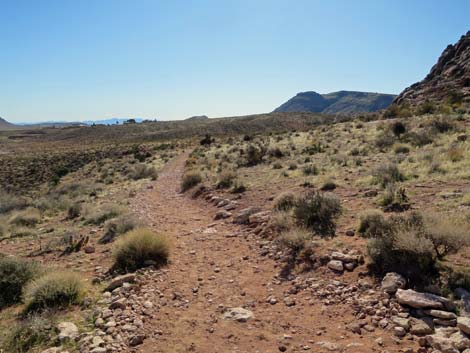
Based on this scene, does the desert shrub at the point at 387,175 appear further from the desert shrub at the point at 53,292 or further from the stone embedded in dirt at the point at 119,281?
the desert shrub at the point at 53,292

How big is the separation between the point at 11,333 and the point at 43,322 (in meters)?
0.40

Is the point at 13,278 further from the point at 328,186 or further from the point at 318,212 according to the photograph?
the point at 328,186

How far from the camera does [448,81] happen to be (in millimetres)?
40062

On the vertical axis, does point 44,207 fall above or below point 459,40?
below

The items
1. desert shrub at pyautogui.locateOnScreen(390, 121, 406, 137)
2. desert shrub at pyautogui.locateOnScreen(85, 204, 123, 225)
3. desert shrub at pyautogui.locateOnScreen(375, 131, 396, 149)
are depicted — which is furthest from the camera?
desert shrub at pyautogui.locateOnScreen(390, 121, 406, 137)

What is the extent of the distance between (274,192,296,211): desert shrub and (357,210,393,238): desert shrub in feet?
8.22

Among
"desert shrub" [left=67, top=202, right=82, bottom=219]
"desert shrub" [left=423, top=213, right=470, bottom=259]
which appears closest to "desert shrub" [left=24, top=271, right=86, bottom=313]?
"desert shrub" [left=423, top=213, right=470, bottom=259]

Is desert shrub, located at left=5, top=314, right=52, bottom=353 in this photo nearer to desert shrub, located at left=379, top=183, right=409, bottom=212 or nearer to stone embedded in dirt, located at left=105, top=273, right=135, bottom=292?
stone embedded in dirt, located at left=105, top=273, right=135, bottom=292

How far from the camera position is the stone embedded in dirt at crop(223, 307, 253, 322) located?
4.97 meters

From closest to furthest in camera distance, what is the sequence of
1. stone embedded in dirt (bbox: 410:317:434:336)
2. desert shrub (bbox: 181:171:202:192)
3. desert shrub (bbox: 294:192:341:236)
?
stone embedded in dirt (bbox: 410:317:434:336) → desert shrub (bbox: 294:192:341:236) → desert shrub (bbox: 181:171:202:192)

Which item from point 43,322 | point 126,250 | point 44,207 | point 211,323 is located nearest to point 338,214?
point 211,323

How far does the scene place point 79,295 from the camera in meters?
5.62

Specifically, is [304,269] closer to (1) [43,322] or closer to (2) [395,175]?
(1) [43,322]

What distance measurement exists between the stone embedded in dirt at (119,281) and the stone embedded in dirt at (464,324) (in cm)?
528
